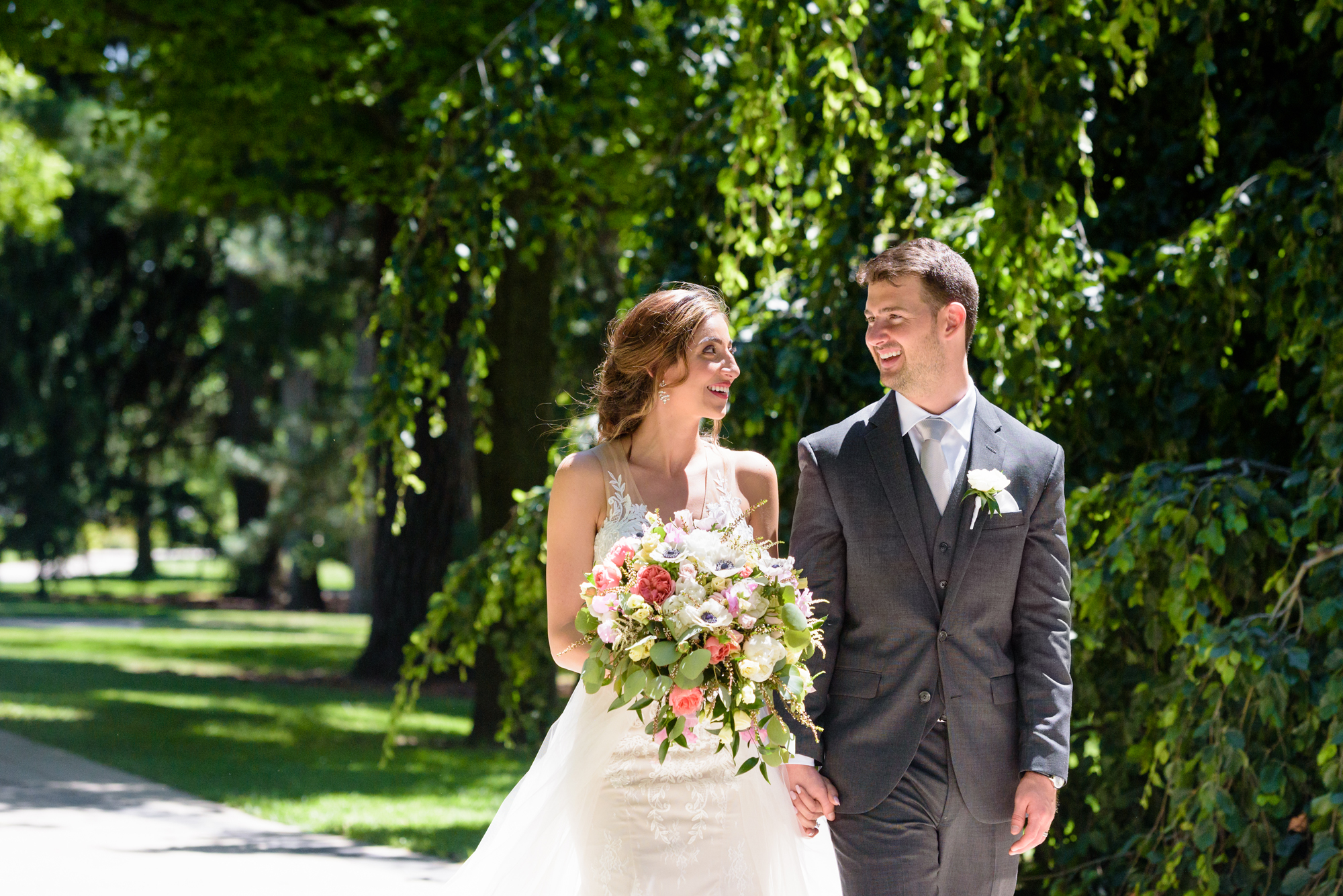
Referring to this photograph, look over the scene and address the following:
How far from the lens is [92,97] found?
944 inches

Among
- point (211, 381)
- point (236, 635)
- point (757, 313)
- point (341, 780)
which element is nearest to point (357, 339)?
point (236, 635)

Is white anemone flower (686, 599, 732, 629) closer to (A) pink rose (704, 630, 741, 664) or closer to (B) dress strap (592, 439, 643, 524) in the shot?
(A) pink rose (704, 630, 741, 664)

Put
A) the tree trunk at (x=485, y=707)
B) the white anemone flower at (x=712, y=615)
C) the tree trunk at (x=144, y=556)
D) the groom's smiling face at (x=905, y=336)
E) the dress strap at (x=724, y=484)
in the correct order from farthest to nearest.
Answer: the tree trunk at (x=144, y=556)
the tree trunk at (x=485, y=707)
the dress strap at (x=724, y=484)
the groom's smiling face at (x=905, y=336)
the white anemone flower at (x=712, y=615)

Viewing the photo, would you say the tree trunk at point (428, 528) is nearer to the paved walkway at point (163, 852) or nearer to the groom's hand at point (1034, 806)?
the paved walkway at point (163, 852)

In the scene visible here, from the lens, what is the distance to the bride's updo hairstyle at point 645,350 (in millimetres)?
3557

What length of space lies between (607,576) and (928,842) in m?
0.88

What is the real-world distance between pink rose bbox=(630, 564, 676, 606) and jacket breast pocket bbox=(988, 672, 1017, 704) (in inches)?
28.2

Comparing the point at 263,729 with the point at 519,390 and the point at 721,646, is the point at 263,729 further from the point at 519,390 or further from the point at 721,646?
the point at 721,646

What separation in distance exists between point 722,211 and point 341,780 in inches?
224

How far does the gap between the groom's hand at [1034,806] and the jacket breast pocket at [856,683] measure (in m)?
0.36

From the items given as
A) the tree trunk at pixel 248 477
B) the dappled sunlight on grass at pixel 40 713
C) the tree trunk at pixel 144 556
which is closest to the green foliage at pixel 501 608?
the dappled sunlight on grass at pixel 40 713

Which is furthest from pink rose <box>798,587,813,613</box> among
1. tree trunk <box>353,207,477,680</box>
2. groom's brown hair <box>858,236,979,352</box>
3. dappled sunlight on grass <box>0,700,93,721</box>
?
dappled sunlight on grass <box>0,700,93,721</box>

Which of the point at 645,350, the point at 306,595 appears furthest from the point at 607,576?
the point at 306,595

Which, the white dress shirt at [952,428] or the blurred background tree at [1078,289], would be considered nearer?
the white dress shirt at [952,428]
